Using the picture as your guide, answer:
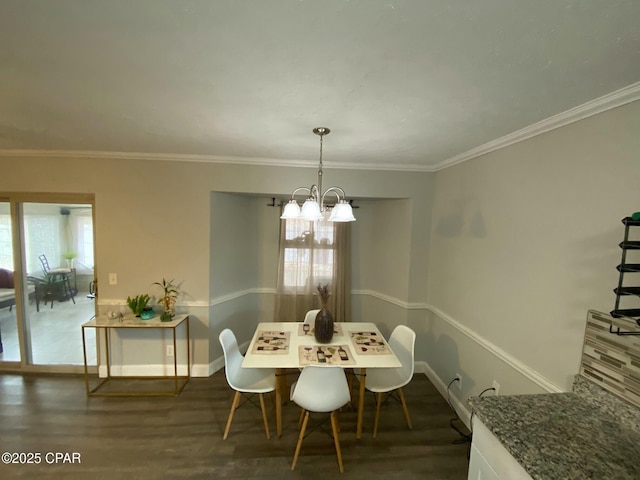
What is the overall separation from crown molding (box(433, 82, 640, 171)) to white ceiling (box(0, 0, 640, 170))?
0.11 feet

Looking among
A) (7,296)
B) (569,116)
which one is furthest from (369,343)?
(7,296)

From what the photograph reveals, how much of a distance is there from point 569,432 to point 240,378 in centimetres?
211

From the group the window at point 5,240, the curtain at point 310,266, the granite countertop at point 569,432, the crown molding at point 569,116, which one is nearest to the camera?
the granite countertop at point 569,432

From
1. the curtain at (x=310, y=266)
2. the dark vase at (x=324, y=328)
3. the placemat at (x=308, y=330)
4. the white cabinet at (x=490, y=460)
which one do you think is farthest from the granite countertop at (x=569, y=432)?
the curtain at (x=310, y=266)

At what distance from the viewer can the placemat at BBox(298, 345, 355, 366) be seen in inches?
79.1

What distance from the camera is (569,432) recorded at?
3.88 feet

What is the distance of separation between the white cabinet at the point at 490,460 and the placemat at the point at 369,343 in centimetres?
88

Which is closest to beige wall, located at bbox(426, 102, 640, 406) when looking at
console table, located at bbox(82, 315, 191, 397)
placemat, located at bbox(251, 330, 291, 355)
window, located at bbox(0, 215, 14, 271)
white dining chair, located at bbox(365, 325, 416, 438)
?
white dining chair, located at bbox(365, 325, 416, 438)

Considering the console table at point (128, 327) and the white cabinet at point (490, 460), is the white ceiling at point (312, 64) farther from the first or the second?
the console table at point (128, 327)

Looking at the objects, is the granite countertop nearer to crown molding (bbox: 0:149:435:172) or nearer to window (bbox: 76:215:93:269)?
crown molding (bbox: 0:149:435:172)

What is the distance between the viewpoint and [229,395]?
275 cm

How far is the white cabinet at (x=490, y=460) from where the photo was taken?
111 cm

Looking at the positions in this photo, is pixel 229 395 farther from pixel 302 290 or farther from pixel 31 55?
pixel 31 55

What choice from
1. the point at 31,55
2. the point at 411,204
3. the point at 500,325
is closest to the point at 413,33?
the point at 31,55
